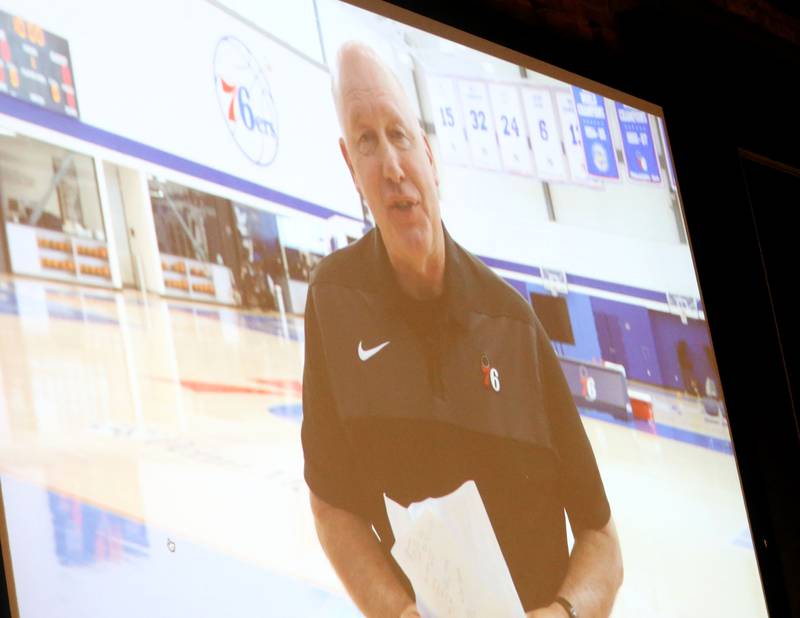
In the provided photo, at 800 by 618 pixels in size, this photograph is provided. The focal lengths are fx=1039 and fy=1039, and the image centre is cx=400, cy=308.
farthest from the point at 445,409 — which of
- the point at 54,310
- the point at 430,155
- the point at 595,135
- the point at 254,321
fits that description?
the point at 595,135

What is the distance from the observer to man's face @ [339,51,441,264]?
2.02 m

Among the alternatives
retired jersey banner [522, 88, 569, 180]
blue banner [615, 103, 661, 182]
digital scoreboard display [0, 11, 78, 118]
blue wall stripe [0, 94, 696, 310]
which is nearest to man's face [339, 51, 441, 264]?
blue wall stripe [0, 94, 696, 310]

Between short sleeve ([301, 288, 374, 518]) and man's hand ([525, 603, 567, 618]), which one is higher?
short sleeve ([301, 288, 374, 518])

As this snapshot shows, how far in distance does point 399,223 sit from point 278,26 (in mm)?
441

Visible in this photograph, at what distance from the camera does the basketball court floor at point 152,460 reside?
142 cm

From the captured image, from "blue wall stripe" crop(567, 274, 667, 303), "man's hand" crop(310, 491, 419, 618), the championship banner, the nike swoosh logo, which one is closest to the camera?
"man's hand" crop(310, 491, 419, 618)

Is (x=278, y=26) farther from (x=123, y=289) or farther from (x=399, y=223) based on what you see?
(x=123, y=289)

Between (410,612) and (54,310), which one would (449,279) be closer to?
(410,612)

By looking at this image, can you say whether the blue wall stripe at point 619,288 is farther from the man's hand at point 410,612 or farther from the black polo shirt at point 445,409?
the man's hand at point 410,612

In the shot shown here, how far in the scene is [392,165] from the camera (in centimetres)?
207

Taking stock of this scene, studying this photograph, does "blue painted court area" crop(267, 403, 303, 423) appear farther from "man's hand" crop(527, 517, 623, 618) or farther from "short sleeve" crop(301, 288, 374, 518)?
"man's hand" crop(527, 517, 623, 618)

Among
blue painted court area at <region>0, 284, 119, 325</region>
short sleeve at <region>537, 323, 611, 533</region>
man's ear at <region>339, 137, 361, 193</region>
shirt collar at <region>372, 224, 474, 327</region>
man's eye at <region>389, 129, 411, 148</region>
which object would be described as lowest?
short sleeve at <region>537, 323, 611, 533</region>

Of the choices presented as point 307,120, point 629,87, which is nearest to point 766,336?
point 629,87

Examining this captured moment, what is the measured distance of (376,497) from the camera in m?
1.86
